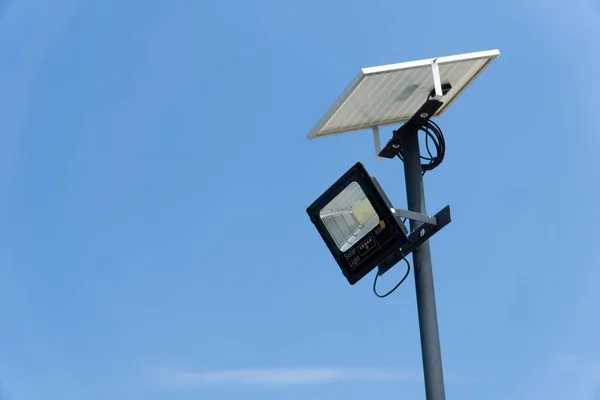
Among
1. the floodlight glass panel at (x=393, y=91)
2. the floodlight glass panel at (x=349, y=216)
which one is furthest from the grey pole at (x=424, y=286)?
the floodlight glass panel at (x=349, y=216)

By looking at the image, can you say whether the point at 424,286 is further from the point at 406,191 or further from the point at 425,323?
the point at 406,191

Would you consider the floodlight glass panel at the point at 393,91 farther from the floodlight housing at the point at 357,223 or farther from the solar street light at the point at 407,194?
the floodlight housing at the point at 357,223

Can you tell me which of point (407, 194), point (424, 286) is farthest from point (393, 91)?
point (424, 286)

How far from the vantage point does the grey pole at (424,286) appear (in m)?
4.73

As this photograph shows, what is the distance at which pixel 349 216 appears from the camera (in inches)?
193

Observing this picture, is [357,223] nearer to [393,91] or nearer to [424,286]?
[424,286]

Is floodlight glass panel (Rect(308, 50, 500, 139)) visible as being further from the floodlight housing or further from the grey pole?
the floodlight housing

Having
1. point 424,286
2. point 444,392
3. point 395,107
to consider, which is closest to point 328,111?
point 395,107

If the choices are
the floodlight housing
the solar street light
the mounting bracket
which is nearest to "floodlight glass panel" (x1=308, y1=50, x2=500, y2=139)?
the solar street light

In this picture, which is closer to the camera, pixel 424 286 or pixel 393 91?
pixel 424 286

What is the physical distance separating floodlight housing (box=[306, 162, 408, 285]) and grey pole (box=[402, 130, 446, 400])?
0.26 meters

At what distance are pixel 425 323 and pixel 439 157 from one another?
3.45 feet

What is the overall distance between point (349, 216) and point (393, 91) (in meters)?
0.79

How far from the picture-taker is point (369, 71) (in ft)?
15.5
